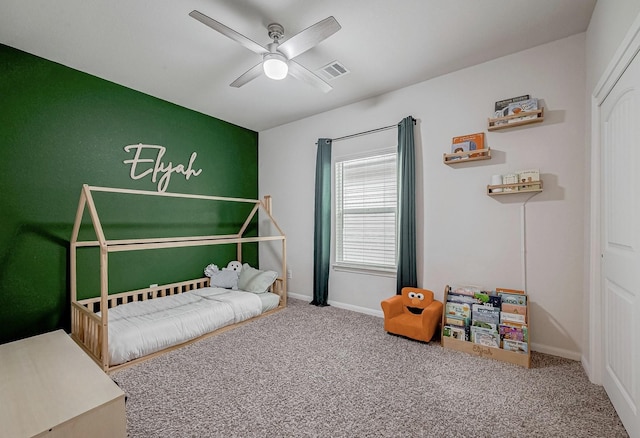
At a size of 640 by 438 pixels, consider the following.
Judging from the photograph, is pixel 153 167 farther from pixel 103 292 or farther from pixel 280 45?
pixel 280 45

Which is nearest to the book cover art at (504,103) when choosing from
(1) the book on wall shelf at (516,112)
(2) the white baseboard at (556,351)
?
(1) the book on wall shelf at (516,112)

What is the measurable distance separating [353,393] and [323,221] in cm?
216

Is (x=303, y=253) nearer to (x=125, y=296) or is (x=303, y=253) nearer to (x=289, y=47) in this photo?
(x=125, y=296)

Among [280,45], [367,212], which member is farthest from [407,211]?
[280,45]

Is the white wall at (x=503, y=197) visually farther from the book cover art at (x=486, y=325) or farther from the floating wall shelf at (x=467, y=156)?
the book cover art at (x=486, y=325)

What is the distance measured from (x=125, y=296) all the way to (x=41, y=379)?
1597 millimetres

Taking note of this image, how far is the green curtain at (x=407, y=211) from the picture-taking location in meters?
2.96

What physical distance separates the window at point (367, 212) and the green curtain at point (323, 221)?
13 cm

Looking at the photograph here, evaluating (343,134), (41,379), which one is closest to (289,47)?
(343,134)

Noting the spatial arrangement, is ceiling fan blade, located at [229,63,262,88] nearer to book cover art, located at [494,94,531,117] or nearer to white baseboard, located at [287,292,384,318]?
book cover art, located at [494,94,531,117]

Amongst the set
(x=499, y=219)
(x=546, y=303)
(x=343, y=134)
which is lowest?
(x=546, y=303)

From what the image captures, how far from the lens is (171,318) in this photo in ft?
8.43

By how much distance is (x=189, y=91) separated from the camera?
3.17 metres

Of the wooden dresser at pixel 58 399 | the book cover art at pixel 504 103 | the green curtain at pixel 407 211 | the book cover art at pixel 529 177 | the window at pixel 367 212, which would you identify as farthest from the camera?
the window at pixel 367 212
